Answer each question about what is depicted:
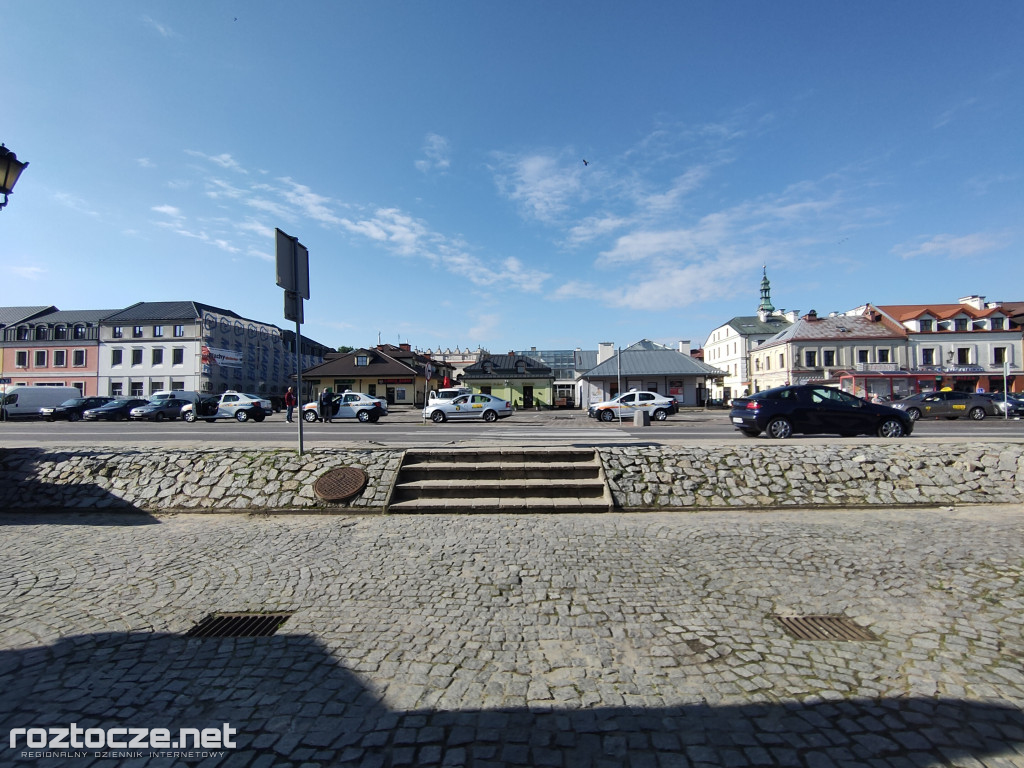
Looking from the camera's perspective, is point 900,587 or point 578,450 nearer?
point 900,587

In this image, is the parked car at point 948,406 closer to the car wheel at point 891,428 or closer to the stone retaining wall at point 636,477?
the car wheel at point 891,428

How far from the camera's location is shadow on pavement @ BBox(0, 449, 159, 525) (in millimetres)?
6891

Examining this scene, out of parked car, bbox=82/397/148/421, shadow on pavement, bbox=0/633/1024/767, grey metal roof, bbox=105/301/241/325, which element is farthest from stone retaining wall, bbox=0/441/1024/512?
grey metal roof, bbox=105/301/241/325

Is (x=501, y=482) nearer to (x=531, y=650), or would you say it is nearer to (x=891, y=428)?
(x=531, y=650)

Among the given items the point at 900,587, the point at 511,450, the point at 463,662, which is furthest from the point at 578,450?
the point at 463,662

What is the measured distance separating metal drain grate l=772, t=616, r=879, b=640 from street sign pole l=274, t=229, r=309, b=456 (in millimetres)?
7311

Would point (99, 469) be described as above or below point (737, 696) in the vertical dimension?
above

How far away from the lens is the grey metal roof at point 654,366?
45.3m

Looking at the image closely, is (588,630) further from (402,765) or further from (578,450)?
(578,450)

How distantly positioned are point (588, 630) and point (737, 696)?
1.09m

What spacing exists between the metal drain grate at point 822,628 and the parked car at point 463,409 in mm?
22941

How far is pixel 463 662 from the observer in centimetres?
317

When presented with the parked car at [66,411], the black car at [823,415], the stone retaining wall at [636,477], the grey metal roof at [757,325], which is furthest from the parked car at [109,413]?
the grey metal roof at [757,325]

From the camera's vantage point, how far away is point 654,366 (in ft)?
153
